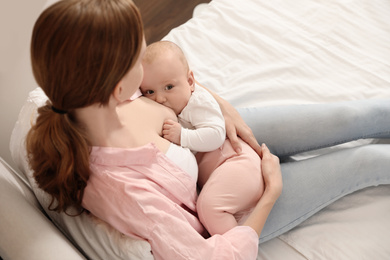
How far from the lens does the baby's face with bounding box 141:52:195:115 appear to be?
1.06 m

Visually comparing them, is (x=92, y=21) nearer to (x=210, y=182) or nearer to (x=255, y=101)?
(x=210, y=182)

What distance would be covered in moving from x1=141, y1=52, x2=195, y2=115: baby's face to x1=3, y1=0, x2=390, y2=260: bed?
27 cm

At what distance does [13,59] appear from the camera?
1.12 m

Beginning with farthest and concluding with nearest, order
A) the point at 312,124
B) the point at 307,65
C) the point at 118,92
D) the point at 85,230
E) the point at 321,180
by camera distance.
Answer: the point at 307,65, the point at 312,124, the point at 321,180, the point at 85,230, the point at 118,92

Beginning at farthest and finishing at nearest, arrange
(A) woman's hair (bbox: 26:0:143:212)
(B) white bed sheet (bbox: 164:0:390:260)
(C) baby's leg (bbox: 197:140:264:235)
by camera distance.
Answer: (B) white bed sheet (bbox: 164:0:390:260), (C) baby's leg (bbox: 197:140:264:235), (A) woman's hair (bbox: 26:0:143:212)

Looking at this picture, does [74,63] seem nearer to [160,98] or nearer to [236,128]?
[160,98]

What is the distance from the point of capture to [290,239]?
1.14m

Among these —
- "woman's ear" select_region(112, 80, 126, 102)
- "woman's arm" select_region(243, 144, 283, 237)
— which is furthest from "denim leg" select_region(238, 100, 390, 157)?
"woman's ear" select_region(112, 80, 126, 102)

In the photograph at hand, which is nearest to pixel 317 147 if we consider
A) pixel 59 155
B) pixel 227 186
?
pixel 227 186

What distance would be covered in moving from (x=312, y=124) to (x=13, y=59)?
0.90m

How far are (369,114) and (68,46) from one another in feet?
3.26

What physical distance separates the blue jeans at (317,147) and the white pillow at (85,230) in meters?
0.40

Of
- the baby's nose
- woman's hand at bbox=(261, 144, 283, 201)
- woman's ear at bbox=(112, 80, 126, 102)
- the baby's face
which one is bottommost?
woman's hand at bbox=(261, 144, 283, 201)

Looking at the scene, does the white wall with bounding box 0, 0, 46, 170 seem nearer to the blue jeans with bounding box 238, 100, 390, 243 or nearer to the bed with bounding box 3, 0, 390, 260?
the bed with bounding box 3, 0, 390, 260
